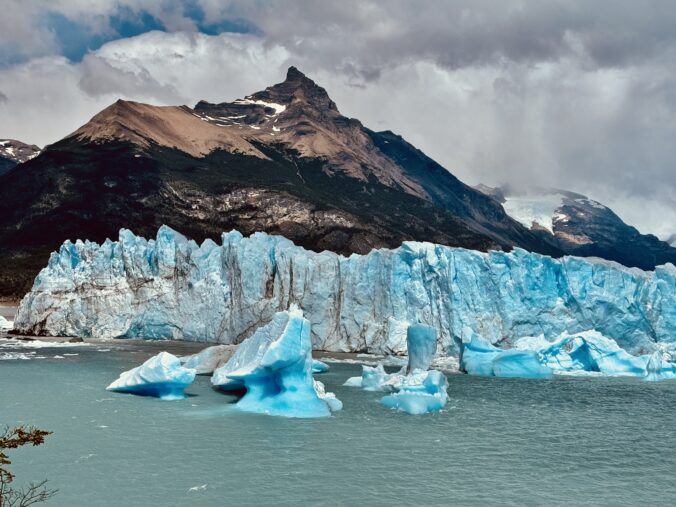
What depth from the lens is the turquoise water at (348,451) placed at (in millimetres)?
15086

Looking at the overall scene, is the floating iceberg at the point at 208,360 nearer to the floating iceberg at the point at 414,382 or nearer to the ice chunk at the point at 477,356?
the floating iceberg at the point at 414,382

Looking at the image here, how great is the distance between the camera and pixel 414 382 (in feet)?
97.8

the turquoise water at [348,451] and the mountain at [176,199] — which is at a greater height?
the mountain at [176,199]

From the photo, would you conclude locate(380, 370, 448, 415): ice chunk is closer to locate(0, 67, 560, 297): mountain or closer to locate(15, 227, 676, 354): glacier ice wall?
locate(15, 227, 676, 354): glacier ice wall

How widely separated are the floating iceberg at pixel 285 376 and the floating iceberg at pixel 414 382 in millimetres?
2935

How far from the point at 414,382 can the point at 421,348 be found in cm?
389

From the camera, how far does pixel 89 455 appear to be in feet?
57.9

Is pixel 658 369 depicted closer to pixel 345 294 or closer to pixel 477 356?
pixel 477 356

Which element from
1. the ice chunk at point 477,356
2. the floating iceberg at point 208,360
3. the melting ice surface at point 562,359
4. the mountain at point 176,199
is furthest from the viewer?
the mountain at point 176,199

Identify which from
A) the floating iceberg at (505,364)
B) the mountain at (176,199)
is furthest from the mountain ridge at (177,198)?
the floating iceberg at (505,364)

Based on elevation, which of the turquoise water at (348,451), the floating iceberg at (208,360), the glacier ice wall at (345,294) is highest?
the glacier ice wall at (345,294)

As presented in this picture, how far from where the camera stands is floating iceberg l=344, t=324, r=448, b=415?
2575cm

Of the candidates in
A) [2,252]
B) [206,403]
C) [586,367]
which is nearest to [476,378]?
[586,367]

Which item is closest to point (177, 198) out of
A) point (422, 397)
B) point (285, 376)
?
point (285, 376)
